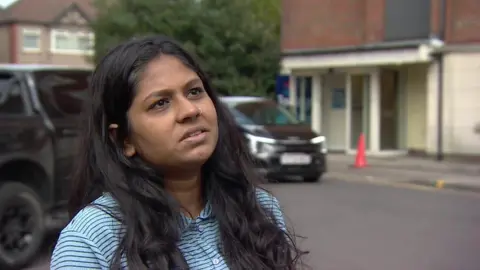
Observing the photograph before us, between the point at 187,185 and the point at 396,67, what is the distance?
19.5 metres

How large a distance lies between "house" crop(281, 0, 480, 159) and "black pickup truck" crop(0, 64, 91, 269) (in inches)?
529

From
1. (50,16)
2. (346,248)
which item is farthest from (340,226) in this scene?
(50,16)

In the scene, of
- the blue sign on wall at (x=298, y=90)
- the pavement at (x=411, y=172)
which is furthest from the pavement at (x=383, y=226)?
the blue sign on wall at (x=298, y=90)

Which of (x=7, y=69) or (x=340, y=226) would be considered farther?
(x=340, y=226)

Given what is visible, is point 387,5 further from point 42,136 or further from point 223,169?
point 223,169

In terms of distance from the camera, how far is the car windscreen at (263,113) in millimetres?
12891

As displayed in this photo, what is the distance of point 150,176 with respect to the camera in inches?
64.0

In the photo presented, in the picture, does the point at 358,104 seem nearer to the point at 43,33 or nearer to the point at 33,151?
the point at 33,151

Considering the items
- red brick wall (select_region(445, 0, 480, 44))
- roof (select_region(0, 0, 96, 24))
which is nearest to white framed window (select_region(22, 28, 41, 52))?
roof (select_region(0, 0, 96, 24))

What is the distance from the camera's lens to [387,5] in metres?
Answer: 19.7

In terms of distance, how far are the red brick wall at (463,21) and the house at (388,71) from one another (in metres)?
0.03

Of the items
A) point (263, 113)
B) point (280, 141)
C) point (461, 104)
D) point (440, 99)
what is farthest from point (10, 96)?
point (461, 104)

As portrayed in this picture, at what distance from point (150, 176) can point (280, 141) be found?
10.9 meters

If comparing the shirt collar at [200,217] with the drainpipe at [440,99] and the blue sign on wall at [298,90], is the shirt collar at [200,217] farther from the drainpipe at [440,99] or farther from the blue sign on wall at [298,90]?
the blue sign on wall at [298,90]
